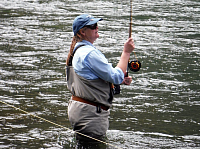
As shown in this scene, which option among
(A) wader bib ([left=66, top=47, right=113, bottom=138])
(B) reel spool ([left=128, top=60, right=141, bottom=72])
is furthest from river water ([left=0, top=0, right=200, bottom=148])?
(B) reel spool ([left=128, top=60, right=141, bottom=72])

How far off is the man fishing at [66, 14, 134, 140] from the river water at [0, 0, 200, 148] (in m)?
0.87

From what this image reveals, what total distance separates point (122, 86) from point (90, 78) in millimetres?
4391

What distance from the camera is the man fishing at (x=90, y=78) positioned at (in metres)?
4.40

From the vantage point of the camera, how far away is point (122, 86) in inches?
347

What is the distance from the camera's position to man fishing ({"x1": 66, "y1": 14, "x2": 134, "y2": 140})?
4.40 m

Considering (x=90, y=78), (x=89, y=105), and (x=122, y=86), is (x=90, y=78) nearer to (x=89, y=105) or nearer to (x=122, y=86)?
(x=89, y=105)

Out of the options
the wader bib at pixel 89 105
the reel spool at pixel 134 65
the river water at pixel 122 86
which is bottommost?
the river water at pixel 122 86

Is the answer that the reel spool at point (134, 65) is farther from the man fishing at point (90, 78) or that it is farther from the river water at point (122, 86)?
the river water at point (122, 86)

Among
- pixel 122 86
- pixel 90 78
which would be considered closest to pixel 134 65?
pixel 90 78

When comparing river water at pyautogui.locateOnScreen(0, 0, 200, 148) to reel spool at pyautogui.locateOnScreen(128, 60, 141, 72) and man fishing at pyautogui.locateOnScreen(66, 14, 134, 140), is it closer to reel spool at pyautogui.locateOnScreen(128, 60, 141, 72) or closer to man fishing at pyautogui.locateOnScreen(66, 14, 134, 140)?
man fishing at pyautogui.locateOnScreen(66, 14, 134, 140)

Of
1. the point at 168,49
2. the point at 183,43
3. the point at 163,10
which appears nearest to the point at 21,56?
the point at 168,49

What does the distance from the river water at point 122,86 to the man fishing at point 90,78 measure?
866 mm

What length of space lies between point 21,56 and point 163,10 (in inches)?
397

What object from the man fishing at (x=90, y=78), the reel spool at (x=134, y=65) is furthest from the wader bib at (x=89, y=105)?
the reel spool at (x=134, y=65)
